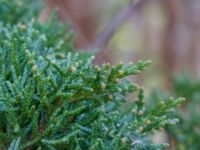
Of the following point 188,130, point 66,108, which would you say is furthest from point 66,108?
point 188,130

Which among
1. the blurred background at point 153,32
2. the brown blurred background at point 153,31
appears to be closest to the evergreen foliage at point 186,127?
the blurred background at point 153,32

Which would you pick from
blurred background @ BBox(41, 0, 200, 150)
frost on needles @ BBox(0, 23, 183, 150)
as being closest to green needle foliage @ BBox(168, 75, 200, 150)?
frost on needles @ BBox(0, 23, 183, 150)

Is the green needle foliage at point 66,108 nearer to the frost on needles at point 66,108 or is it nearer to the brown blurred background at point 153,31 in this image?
the frost on needles at point 66,108

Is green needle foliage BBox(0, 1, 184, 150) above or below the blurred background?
below

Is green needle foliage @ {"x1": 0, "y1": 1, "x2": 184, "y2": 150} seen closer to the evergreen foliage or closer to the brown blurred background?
the evergreen foliage

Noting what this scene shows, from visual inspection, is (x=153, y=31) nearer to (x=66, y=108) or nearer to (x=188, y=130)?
(x=188, y=130)

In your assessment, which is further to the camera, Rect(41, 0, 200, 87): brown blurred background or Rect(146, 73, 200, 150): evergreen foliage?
Rect(41, 0, 200, 87): brown blurred background
